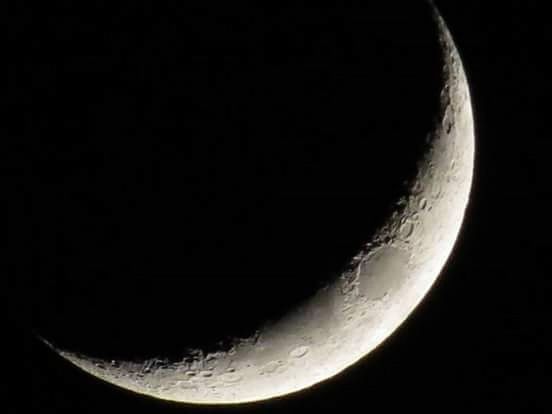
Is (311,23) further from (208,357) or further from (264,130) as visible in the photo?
(208,357)

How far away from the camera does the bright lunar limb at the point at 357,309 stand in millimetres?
2727

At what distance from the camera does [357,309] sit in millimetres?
2799

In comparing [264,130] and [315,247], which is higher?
[264,130]

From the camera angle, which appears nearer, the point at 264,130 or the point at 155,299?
the point at 264,130

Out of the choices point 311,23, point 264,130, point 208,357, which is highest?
point 311,23

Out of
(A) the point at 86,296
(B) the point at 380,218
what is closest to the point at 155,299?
(A) the point at 86,296

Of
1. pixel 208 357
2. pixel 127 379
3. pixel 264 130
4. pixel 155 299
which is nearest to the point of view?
pixel 264 130

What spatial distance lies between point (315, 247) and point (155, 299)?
0.46m

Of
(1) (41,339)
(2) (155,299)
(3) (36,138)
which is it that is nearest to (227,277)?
(2) (155,299)

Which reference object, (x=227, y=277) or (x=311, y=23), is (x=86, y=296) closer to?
(x=227, y=277)

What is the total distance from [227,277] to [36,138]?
61 centimetres

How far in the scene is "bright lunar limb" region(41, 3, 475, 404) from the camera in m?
2.73

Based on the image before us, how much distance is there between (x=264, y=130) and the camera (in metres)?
2.40

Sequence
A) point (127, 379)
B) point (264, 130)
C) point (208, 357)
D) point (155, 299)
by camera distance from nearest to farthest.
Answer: point (264, 130)
point (155, 299)
point (208, 357)
point (127, 379)
